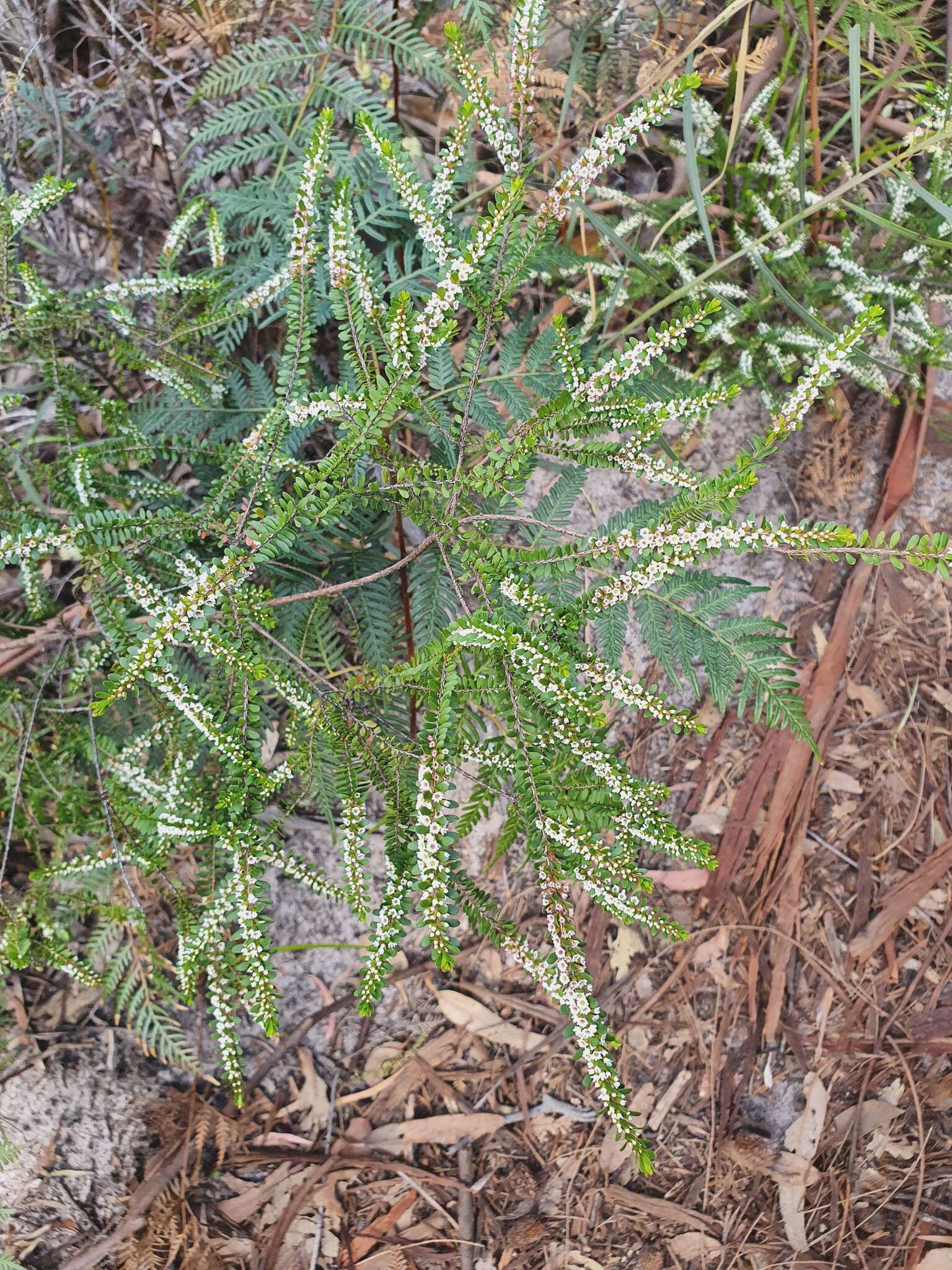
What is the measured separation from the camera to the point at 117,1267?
2258 millimetres

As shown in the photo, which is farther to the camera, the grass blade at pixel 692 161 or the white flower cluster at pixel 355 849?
the grass blade at pixel 692 161

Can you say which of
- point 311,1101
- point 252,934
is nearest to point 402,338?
point 252,934

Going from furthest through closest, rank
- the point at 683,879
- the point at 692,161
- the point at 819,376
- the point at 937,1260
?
the point at 683,879 < the point at 937,1260 < the point at 692,161 < the point at 819,376

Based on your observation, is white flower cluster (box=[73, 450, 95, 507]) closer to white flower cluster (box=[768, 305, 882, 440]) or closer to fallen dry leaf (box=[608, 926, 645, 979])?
white flower cluster (box=[768, 305, 882, 440])

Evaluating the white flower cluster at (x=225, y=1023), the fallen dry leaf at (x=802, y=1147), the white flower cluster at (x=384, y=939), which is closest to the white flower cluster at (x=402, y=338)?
the white flower cluster at (x=384, y=939)

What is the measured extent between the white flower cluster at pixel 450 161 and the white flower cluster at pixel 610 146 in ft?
0.55

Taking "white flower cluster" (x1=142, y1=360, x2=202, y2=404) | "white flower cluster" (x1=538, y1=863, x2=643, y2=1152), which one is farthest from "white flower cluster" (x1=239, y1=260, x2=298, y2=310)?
"white flower cluster" (x1=538, y1=863, x2=643, y2=1152)

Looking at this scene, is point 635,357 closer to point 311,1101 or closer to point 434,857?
point 434,857

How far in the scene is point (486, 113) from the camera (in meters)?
1.31

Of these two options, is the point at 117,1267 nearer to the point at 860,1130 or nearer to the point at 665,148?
the point at 860,1130

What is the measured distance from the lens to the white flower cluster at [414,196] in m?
1.32

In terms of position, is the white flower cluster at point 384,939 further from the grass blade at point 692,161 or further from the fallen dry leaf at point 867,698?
the fallen dry leaf at point 867,698

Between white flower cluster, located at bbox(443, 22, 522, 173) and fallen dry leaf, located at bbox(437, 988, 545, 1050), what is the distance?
7.11 feet

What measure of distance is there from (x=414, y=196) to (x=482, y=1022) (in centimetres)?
218
